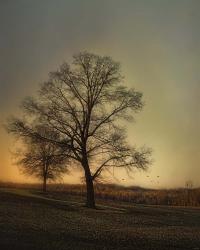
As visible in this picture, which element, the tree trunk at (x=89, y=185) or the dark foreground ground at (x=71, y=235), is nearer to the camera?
the dark foreground ground at (x=71, y=235)

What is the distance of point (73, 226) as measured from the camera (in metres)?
9.87

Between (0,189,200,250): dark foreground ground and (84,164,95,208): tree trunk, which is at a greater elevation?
(84,164,95,208): tree trunk

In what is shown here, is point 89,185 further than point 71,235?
Yes

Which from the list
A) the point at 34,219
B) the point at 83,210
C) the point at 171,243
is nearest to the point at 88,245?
the point at 171,243

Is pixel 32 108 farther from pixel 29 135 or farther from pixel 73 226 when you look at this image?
pixel 73 226

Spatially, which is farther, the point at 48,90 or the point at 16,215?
the point at 48,90

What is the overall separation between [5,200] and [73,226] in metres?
4.99

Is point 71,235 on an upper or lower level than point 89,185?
lower

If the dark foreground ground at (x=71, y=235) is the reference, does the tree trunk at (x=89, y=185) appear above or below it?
above

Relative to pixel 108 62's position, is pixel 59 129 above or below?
below

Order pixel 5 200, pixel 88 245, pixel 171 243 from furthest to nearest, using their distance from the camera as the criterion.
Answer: pixel 5 200 < pixel 171 243 < pixel 88 245

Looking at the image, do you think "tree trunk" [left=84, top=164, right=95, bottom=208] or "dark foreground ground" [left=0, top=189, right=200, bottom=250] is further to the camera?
"tree trunk" [left=84, top=164, right=95, bottom=208]

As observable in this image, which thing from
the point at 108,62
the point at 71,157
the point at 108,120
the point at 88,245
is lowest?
the point at 88,245

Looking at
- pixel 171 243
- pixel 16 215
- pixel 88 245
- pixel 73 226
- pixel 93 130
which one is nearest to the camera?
pixel 88 245
